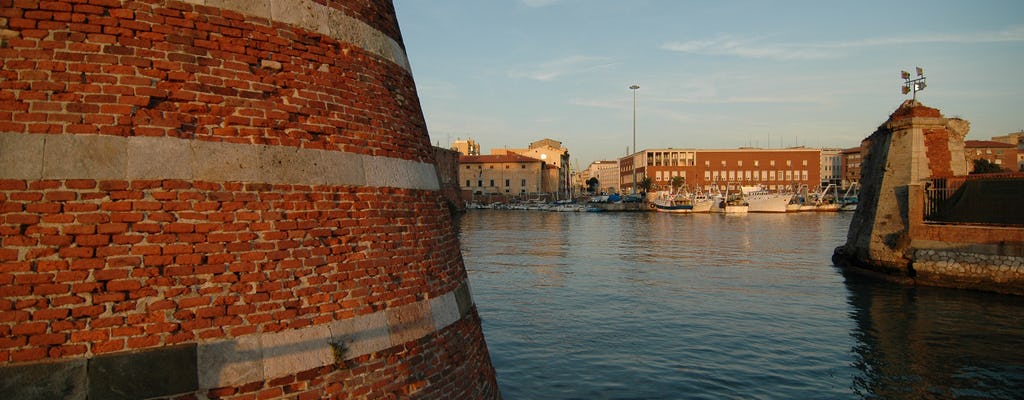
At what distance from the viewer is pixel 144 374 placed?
4555mm

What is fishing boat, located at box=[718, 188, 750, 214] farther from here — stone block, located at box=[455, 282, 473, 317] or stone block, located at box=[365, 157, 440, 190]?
stone block, located at box=[365, 157, 440, 190]

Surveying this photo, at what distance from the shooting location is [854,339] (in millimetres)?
18891

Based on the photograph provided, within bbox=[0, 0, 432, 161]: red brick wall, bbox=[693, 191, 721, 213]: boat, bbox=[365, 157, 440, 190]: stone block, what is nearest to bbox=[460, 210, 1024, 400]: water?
bbox=[365, 157, 440, 190]: stone block

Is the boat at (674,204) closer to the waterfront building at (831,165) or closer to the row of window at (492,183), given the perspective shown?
the row of window at (492,183)

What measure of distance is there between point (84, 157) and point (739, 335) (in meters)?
18.8

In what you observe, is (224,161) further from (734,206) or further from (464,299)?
(734,206)

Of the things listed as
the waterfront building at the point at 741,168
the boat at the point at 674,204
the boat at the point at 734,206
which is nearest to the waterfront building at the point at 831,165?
the waterfront building at the point at 741,168

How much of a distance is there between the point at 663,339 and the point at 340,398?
49.6 ft

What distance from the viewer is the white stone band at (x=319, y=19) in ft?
17.7

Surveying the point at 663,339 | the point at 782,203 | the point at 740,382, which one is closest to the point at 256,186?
the point at 740,382

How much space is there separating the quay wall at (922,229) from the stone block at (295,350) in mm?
27721

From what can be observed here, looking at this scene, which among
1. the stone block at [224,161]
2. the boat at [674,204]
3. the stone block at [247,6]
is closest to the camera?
the stone block at [224,161]

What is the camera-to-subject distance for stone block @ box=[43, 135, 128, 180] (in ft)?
14.6

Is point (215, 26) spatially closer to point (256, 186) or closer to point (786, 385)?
point (256, 186)
